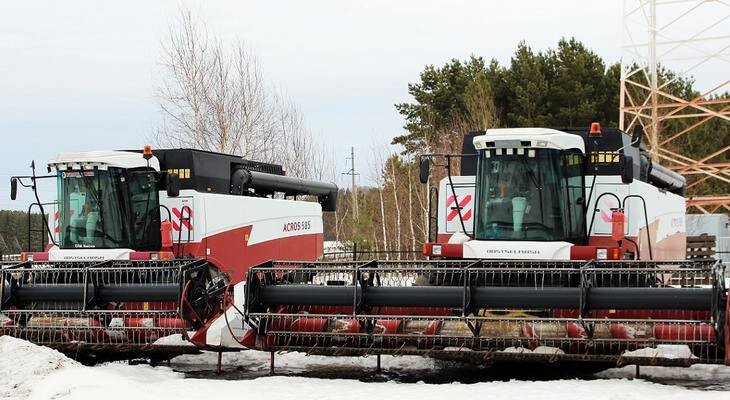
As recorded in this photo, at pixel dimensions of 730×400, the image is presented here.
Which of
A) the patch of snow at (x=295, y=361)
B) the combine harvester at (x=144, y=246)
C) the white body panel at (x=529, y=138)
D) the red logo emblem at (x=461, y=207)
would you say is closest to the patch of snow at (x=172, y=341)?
the combine harvester at (x=144, y=246)

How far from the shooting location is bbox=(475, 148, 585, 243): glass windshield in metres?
11.5

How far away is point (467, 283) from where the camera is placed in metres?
10.6

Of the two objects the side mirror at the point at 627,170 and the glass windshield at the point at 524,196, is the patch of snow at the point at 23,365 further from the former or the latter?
the side mirror at the point at 627,170

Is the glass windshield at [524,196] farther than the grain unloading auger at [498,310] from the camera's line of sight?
Yes

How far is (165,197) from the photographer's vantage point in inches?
571

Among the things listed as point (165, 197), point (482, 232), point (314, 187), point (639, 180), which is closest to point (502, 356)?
point (482, 232)

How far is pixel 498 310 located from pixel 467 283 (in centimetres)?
45

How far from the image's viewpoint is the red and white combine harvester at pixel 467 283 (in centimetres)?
1008

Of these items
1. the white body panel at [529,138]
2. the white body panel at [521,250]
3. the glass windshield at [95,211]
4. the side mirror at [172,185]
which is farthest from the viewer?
the side mirror at [172,185]

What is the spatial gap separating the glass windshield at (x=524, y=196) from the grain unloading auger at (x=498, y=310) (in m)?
0.65

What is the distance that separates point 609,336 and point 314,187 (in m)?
10.5

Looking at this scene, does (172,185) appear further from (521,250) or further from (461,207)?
(521,250)

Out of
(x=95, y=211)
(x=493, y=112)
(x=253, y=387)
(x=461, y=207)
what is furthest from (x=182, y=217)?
(x=493, y=112)

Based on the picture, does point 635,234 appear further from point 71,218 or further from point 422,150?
point 422,150
